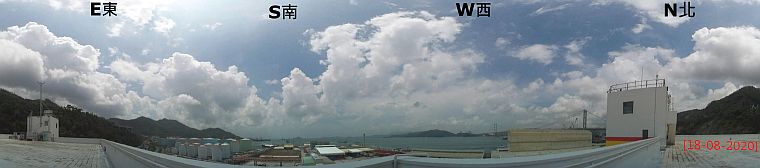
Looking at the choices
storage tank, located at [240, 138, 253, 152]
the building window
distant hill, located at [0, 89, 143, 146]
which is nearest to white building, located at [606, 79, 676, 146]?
the building window

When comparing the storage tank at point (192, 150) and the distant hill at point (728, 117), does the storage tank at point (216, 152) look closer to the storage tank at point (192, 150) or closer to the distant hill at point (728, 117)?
the storage tank at point (192, 150)

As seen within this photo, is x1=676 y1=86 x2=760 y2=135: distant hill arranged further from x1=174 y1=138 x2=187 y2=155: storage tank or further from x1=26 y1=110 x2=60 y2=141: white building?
x1=26 y1=110 x2=60 y2=141: white building

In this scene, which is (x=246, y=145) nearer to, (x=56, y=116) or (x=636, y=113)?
(x=636, y=113)

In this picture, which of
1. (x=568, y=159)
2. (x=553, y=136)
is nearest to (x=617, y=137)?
(x=553, y=136)

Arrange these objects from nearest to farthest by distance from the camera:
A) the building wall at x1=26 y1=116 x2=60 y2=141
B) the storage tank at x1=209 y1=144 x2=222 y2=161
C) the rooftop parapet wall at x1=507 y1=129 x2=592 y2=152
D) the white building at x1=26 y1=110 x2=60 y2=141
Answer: the storage tank at x1=209 y1=144 x2=222 y2=161 < the rooftop parapet wall at x1=507 y1=129 x2=592 y2=152 < the white building at x1=26 y1=110 x2=60 y2=141 < the building wall at x1=26 y1=116 x2=60 y2=141

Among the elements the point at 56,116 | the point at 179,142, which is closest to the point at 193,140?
the point at 179,142
